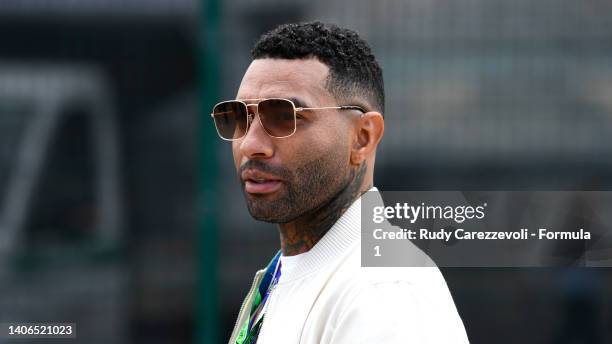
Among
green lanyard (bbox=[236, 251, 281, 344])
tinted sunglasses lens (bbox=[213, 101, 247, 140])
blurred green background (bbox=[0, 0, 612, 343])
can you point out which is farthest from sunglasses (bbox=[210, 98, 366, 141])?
blurred green background (bbox=[0, 0, 612, 343])

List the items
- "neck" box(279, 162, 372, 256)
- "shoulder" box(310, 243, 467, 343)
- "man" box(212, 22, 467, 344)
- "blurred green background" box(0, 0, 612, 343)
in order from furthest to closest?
"blurred green background" box(0, 0, 612, 343) → "neck" box(279, 162, 372, 256) → "man" box(212, 22, 467, 344) → "shoulder" box(310, 243, 467, 343)

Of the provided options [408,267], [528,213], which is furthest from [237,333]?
[528,213]

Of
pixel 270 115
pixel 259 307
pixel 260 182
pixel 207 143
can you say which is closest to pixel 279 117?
pixel 270 115

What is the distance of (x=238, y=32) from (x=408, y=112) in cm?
95

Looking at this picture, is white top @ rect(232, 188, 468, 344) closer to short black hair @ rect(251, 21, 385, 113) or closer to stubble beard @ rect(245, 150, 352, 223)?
stubble beard @ rect(245, 150, 352, 223)

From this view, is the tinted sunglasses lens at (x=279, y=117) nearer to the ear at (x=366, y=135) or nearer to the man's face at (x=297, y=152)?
the man's face at (x=297, y=152)

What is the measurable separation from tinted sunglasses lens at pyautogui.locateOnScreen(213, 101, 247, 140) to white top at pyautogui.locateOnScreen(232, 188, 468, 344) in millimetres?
315

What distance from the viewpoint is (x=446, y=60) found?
4.63 meters

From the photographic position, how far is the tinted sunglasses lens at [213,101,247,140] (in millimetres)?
1980

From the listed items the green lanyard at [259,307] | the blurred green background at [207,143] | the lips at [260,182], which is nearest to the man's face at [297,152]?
the lips at [260,182]

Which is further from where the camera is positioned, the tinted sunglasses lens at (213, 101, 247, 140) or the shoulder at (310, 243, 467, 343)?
the tinted sunglasses lens at (213, 101, 247, 140)

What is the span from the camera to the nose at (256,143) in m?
1.90

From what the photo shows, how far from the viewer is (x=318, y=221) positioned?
1926mm

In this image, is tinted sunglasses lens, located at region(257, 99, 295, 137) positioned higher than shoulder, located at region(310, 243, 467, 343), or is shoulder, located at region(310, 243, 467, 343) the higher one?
tinted sunglasses lens, located at region(257, 99, 295, 137)
